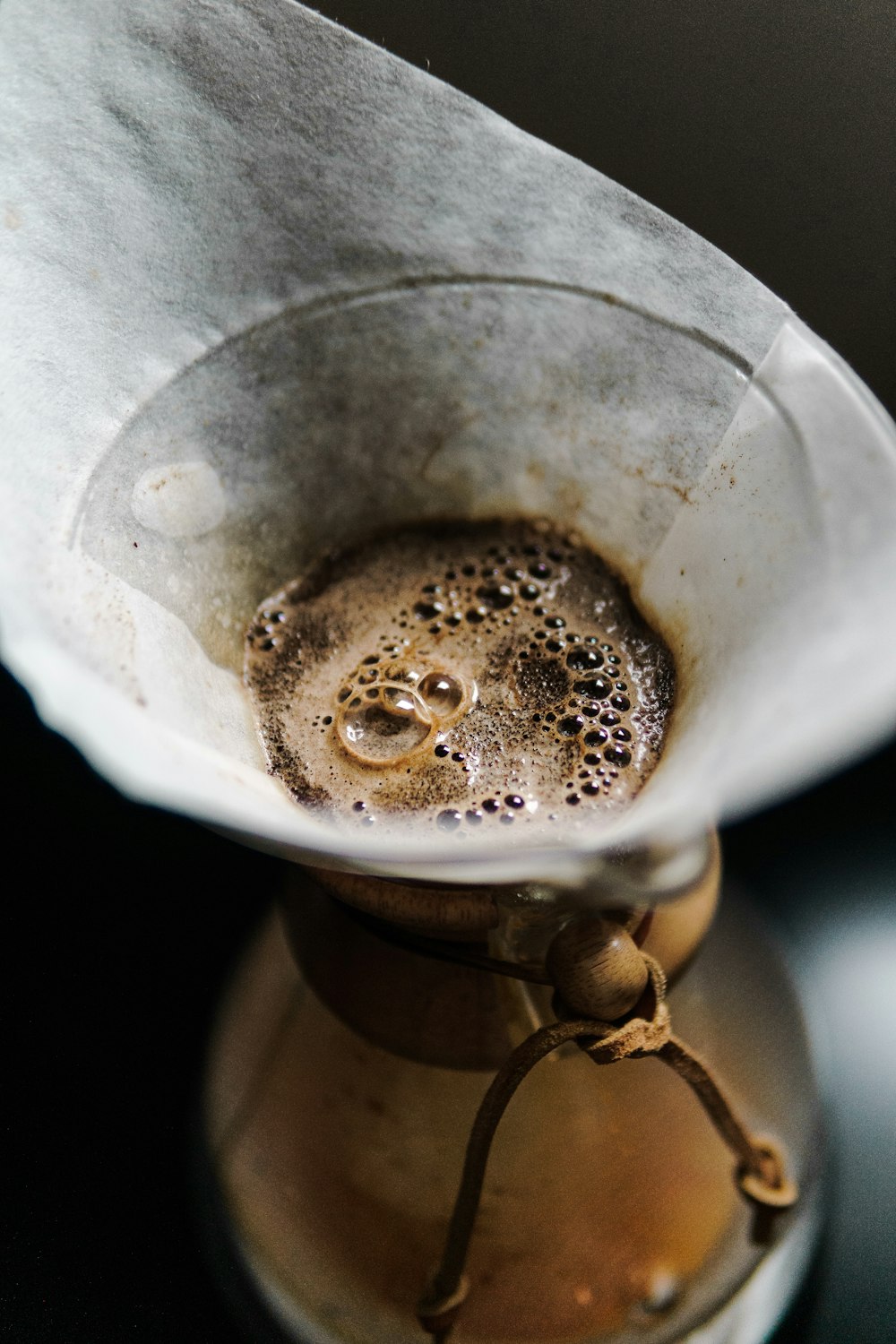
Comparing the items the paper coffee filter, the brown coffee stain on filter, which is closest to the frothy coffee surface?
the paper coffee filter

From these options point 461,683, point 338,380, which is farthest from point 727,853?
point 338,380

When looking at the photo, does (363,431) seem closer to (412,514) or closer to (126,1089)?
(412,514)

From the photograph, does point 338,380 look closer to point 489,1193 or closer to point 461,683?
point 461,683

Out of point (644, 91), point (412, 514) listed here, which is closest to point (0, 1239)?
point (412, 514)

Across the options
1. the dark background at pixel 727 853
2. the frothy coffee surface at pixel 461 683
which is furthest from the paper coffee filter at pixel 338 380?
the dark background at pixel 727 853

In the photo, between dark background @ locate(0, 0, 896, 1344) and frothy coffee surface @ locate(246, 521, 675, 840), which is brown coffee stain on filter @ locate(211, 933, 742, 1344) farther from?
frothy coffee surface @ locate(246, 521, 675, 840)
